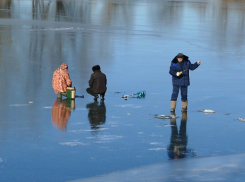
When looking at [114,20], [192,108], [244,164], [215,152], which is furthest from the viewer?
[114,20]

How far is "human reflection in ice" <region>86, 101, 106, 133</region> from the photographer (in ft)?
37.2

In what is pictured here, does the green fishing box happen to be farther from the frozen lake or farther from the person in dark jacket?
the person in dark jacket

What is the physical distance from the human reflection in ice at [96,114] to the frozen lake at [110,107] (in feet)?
0.07

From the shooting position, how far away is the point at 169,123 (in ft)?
37.9

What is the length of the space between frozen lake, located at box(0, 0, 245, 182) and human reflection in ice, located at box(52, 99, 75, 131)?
21 mm

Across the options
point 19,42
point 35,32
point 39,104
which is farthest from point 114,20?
point 39,104

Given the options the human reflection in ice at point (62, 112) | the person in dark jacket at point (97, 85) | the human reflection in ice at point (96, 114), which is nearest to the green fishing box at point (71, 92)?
the human reflection in ice at point (62, 112)

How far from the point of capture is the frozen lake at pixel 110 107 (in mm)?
8992

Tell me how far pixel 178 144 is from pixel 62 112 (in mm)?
3430

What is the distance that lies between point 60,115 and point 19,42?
566 inches

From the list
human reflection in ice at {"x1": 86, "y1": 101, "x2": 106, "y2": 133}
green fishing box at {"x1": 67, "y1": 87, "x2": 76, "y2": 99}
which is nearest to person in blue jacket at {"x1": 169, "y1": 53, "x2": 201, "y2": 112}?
human reflection in ice at {"x1": 86, "y1": 101, "x2": 106, "y2": 133}

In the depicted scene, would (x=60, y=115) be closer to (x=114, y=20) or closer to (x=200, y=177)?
(x=200, y=177)

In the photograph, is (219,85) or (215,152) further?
(219,85)

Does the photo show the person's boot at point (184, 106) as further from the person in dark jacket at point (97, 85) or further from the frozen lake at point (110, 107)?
the person in dark jacket at point (97, 85)
